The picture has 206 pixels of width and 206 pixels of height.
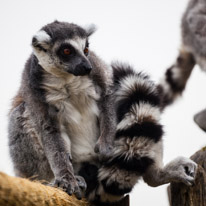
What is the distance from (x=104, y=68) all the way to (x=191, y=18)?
7.08 metres

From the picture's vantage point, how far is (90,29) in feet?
15.6

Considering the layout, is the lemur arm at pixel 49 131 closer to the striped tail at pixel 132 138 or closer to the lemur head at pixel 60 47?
the lemur head at pixel 60 47

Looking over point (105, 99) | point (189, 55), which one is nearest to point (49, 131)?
point (105, 99)

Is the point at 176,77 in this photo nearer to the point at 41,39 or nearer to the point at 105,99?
the point at 105,99

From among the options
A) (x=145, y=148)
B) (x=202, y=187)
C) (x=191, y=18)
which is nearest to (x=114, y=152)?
(x=145, y=148)

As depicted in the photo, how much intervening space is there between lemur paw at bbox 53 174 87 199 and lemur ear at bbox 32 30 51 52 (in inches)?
57.4

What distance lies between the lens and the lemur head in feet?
14.3

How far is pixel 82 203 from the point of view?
3.88 meters

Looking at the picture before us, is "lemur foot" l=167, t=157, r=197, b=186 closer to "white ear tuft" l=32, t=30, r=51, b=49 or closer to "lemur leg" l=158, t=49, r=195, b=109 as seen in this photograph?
"white ear tuft" l=32, t=30, r=51, b=49

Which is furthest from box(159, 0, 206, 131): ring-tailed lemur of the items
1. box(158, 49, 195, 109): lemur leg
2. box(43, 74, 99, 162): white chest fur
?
box(43, 74, 99, 162): white chest fur

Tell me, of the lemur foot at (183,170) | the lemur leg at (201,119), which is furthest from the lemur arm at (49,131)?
the lemur leg at (201,119)

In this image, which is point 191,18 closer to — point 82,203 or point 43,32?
point 43,32

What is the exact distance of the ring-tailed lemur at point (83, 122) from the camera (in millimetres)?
3934

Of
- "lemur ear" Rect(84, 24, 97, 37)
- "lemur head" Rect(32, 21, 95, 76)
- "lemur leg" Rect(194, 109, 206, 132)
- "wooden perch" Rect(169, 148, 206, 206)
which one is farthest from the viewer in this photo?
"lemur leg" Rect(194, 109, 206, 132)
